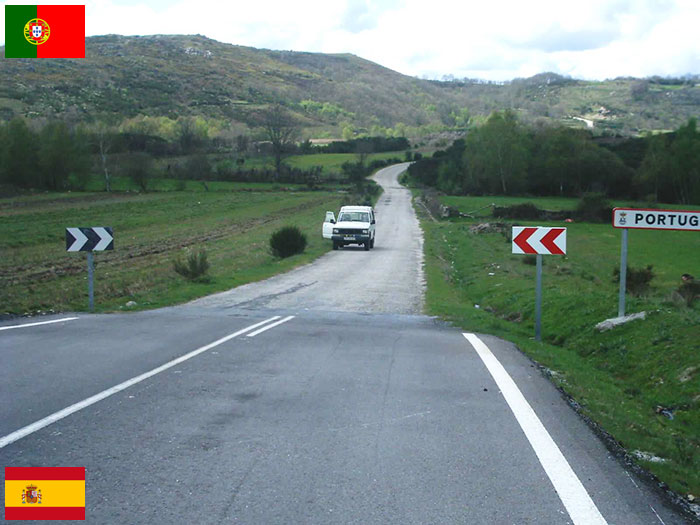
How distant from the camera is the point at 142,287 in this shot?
73.7 ft

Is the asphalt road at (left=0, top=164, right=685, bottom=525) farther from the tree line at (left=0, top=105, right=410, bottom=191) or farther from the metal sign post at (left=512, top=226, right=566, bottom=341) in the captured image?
the tree line at (left=0, top=105, right=410, bottom=191)

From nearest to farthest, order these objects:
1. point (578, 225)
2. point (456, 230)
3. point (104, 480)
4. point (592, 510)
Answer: point (592, 510)
point (104, 480)
point (456, 230)
point (578, 225)

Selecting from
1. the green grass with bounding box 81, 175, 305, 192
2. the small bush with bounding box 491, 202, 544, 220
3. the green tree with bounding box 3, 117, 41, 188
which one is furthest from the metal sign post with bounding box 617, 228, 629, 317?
the green tree with bounding box 3, 117, 41, 188

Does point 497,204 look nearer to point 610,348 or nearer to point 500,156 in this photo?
point 500,156

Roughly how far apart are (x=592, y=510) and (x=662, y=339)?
25.6ft

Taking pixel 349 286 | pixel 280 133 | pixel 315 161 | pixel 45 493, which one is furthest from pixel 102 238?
pixel 315 161

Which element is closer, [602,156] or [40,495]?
[40,495]

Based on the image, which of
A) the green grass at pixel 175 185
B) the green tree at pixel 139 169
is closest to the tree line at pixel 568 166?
the green grass at pixel 175 185

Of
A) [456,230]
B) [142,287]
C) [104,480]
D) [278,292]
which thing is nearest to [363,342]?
[104,480]

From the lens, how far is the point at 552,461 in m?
5.49

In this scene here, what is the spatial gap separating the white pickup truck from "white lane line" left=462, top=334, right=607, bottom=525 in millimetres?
30885

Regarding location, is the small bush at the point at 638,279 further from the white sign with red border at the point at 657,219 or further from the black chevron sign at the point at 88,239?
the black chevron sign at the point at 88,239

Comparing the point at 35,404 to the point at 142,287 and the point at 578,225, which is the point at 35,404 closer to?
the point at 142,287

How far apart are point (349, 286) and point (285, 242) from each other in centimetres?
1349
